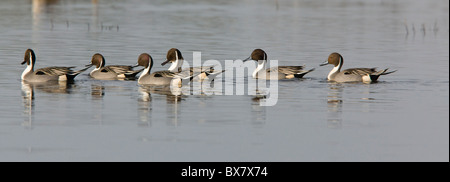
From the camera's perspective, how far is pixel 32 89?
70.7ft

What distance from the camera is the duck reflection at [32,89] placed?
17844mm

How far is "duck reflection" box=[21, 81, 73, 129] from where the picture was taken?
17.8 meters

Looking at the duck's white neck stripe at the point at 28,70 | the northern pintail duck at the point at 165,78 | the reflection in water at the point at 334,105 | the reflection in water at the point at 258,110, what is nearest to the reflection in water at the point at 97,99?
the northern pintail duck at the point at 165,78

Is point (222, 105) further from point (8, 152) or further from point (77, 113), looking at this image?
point (8, 152)

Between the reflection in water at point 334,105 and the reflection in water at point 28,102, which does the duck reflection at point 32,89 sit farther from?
the reflection in water at point 334,105

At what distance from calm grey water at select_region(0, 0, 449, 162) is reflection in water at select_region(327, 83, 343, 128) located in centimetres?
4

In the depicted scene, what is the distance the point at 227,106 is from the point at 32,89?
5547 mm

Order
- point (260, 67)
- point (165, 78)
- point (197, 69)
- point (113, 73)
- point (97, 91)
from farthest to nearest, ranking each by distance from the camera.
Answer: point (260, 67), point (113, 73), point (197, 69), point (165, 78), point (97, 91)

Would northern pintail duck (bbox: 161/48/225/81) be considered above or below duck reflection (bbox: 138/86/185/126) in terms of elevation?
above

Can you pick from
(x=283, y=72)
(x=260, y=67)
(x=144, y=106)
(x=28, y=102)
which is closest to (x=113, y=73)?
(x=260, y=67)

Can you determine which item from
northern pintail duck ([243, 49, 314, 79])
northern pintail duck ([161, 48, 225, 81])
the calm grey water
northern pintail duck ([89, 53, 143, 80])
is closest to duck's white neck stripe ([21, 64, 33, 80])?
the calm grey water

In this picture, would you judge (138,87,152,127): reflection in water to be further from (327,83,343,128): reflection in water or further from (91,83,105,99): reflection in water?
(327,83,343,128): reflection in water

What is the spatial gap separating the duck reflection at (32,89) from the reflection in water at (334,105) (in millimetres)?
5851

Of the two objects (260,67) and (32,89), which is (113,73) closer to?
(32,89)
